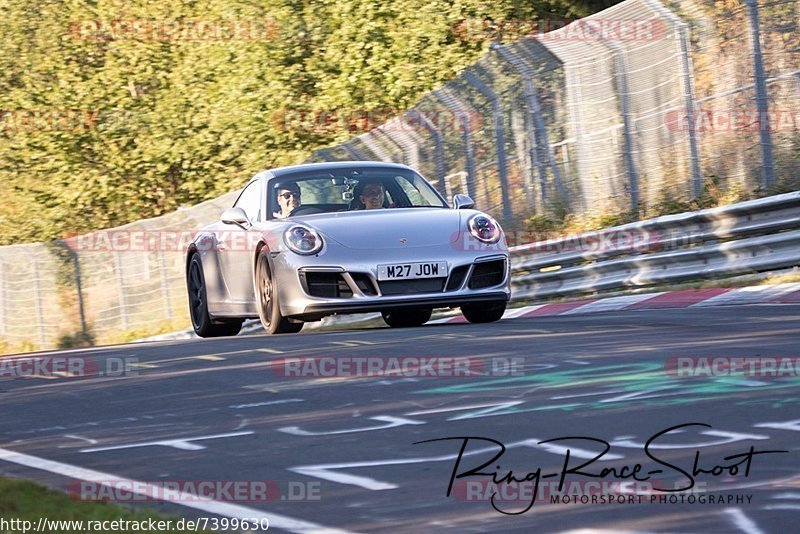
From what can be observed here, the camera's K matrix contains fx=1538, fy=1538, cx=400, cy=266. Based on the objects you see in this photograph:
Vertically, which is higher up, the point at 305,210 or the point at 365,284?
the point at 305,210

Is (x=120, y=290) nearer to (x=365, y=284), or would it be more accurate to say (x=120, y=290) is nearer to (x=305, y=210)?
(x=305, y=210)

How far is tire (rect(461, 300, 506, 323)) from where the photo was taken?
11266 mm

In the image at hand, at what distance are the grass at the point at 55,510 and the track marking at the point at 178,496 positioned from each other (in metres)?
0.21

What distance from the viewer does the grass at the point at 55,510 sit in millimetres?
4297

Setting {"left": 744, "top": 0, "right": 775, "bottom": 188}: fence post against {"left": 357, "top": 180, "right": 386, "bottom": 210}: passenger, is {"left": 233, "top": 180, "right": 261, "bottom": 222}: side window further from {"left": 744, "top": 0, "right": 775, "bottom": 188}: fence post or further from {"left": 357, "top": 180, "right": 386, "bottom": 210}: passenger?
{"left": 744, "top": 0, "right": 775, "bottom": 188}: fence post

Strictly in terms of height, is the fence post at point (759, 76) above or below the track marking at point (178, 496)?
above

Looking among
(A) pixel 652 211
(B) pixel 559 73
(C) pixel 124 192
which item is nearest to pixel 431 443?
(A) pixel 652 211

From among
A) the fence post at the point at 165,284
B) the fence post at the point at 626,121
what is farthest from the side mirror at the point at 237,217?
the fence post at the point at 165,284

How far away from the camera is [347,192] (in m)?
11.6

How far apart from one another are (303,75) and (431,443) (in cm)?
2618

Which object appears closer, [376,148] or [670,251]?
[670,251]

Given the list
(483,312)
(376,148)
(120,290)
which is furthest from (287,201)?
(120,290)

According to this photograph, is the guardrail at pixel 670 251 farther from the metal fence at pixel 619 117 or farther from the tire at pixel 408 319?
the tire at pixel 408 319

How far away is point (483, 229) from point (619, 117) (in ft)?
20.5
